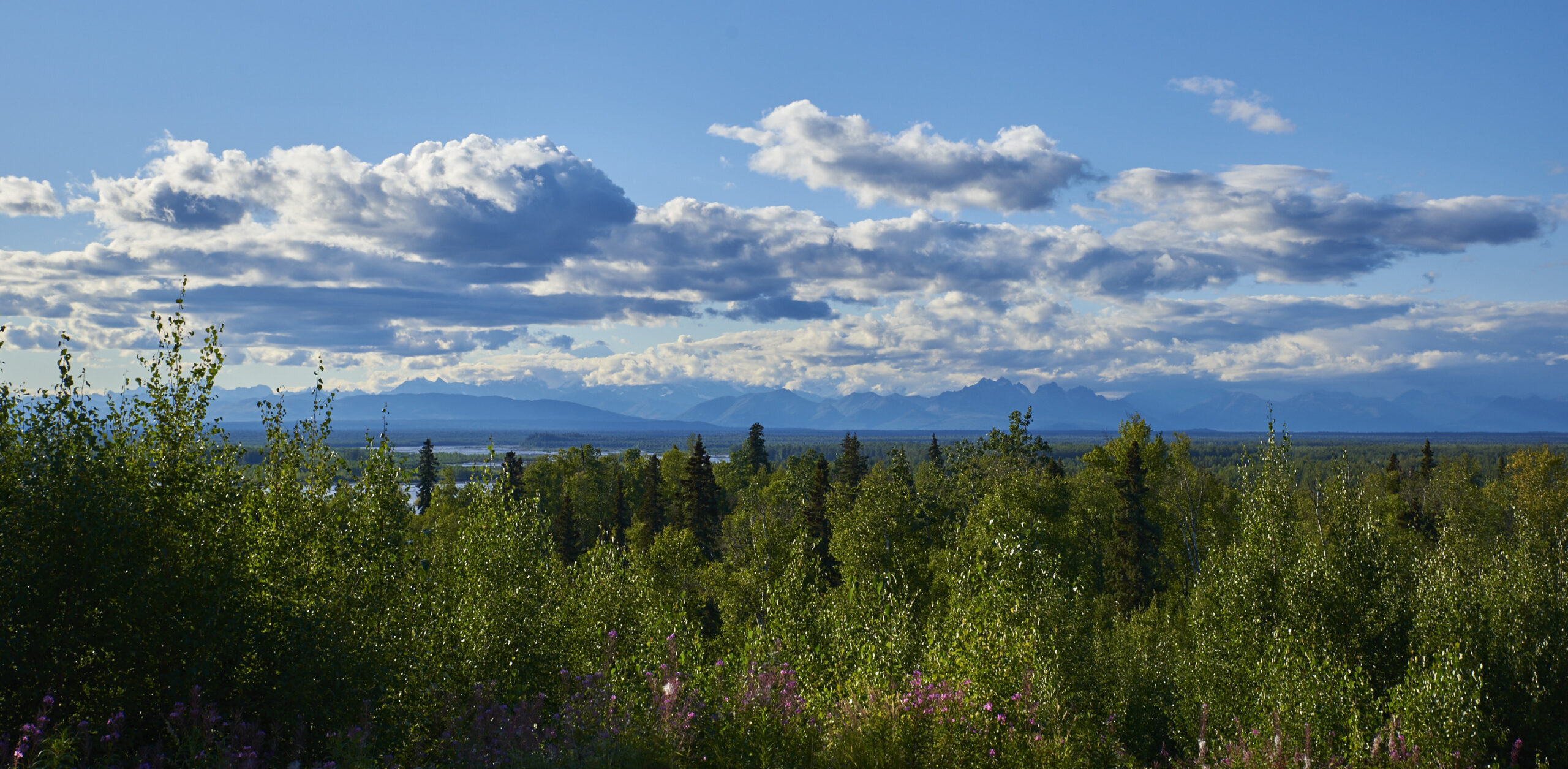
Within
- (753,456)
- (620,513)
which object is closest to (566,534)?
(620,513)

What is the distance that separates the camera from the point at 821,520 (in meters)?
65.3

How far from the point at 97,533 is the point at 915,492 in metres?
58.4

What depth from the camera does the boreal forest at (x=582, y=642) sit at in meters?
10.6

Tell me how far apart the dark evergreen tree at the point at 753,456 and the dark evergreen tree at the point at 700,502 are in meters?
23.6

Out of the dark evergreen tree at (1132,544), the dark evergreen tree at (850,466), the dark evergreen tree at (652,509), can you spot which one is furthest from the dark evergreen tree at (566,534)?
the dark evergreen tree at (1132,544)

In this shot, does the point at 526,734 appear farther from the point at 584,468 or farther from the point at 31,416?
the point at 584,468

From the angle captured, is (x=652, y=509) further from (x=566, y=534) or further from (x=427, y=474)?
(x=427, y=474)

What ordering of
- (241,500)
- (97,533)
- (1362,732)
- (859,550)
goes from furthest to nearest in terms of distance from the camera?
(859,550)
(1362,732)
(241,500)
(97,533)

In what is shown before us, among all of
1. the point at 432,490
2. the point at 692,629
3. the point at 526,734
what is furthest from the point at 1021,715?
the point at 432,490

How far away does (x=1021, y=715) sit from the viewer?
1231 centimetres

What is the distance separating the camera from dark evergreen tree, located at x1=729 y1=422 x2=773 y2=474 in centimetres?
10069

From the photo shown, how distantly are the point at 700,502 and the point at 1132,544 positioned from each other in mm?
34549

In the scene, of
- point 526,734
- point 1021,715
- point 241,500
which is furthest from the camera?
Result: point 241,500

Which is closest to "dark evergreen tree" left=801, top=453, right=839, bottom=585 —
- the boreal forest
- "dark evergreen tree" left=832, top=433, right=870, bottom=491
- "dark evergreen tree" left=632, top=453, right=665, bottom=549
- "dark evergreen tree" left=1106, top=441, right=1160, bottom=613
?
"dark evergreen tree" left=832, top=433, right=870, bottom=491
